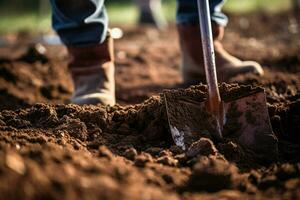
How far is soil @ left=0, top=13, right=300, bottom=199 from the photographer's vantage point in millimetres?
1114

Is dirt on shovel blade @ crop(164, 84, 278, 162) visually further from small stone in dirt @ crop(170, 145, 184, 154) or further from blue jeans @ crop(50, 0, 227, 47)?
blue jeans @ crop(50, 0, 227, 47)

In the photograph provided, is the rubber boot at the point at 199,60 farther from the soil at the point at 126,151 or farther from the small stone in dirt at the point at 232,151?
the small stone in dirt at the point at 232,151

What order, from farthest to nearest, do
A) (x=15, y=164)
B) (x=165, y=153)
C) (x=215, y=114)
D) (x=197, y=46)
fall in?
(x=197, y=46)
(x=215, y=114)
(x=165, y=153)
(x=15, y=164)

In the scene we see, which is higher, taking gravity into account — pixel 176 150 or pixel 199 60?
pixel 199 60

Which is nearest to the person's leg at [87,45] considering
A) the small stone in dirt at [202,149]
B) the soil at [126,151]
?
the soil at [126,151]

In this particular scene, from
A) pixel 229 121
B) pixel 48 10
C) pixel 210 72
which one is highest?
pixel 48 10

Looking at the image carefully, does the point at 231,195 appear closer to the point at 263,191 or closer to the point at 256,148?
the point at 263,191

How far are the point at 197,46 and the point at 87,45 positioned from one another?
701mm

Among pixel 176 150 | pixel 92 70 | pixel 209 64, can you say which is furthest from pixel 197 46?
pixel 176 150

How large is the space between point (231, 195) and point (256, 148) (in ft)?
1.44

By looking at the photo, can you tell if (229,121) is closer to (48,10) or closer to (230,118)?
(230,118)

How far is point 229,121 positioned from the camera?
1766mm

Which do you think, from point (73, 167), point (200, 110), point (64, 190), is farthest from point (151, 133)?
point (64, 190)

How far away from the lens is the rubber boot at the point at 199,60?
2746mm
